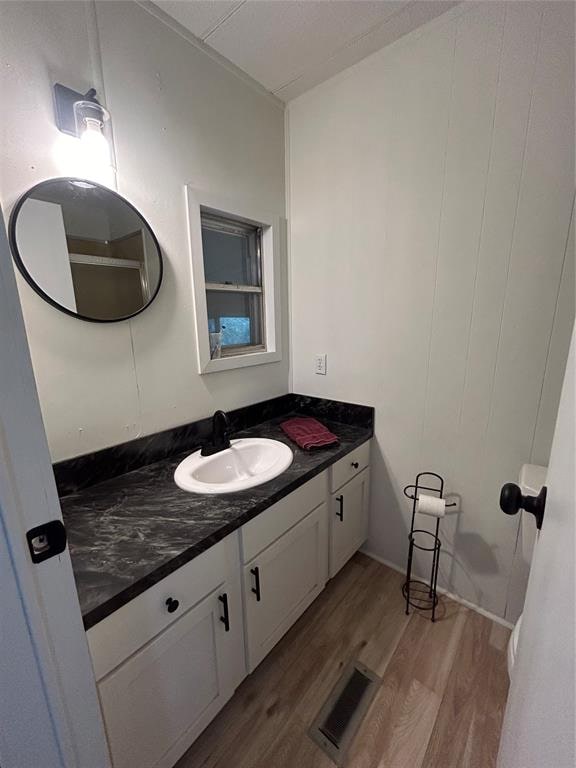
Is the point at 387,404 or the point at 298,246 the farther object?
the point at 298,246

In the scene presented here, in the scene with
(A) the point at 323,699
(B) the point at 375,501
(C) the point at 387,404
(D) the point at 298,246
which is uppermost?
(D) the point at 298,246

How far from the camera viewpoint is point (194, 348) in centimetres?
142

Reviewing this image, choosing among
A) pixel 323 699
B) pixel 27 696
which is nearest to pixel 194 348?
pixel 27 696

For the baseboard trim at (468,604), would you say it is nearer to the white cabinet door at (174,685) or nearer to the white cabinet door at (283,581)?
the white cabinet door at (283,581)

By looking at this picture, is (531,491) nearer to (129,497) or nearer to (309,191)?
(129,497)

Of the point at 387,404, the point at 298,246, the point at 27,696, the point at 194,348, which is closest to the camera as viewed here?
the point at 27,696

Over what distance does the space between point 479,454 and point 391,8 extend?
177 centimetres

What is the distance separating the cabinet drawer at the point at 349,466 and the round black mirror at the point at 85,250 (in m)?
1.07

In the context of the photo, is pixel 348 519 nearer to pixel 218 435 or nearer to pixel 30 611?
pixel 218 435

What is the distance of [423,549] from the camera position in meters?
1.58

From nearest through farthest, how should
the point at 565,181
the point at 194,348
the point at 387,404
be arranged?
the point at 565,181, the point at 194,348, the point at 387,404

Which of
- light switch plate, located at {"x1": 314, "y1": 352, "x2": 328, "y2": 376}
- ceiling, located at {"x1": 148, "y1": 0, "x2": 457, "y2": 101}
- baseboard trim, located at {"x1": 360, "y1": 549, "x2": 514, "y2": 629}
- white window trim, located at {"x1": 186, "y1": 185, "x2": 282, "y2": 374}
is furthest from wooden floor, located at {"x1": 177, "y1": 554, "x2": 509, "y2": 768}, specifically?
ceiling, located at {"x1": 148, "y1": 0, "x2": 457, "y2": 101}

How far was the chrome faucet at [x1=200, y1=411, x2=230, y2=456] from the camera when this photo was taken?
138cm

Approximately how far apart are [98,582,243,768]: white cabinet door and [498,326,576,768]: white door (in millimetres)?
761
